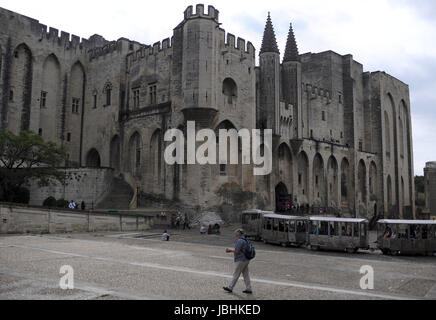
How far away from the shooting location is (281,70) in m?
45.8

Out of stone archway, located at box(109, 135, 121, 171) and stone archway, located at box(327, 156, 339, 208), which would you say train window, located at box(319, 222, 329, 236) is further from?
stone archway, located at box(327, 156, 339, 208)

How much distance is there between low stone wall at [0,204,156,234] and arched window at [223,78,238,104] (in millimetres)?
13819

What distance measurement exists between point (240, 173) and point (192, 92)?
8.16 m

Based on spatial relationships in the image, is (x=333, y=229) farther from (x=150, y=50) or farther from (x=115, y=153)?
(x=115, y=153)

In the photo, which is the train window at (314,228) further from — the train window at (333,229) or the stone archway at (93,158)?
the stone archway at (93,158)

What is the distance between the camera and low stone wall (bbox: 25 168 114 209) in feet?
115

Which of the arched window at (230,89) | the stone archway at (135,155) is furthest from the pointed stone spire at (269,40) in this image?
the stone archway at (135,155)

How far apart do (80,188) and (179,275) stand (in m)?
25.6

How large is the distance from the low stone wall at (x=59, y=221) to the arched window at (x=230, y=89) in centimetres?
1382

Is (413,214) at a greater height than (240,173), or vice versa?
(240,173)

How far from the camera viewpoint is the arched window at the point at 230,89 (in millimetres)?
37444

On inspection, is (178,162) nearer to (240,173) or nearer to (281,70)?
(240,173)

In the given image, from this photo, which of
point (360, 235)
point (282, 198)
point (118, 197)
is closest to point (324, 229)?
point (360, 235)
